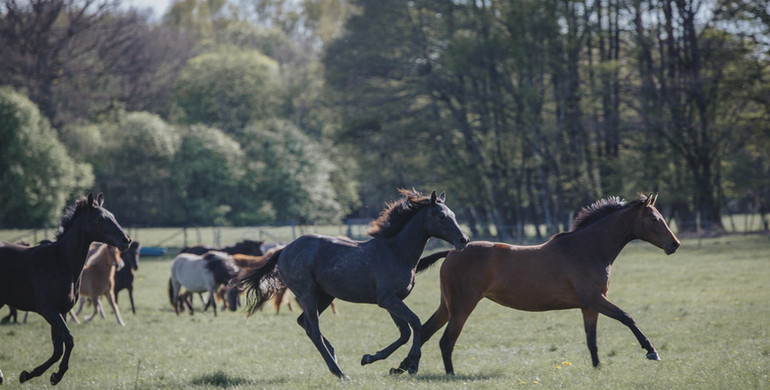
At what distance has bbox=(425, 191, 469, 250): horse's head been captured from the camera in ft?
30.6

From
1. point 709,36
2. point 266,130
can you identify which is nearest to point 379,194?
point 266,130

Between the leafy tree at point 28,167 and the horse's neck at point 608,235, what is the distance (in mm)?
40868

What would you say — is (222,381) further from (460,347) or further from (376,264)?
(460,347)

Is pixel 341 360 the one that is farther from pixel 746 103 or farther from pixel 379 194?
pixel 379 194

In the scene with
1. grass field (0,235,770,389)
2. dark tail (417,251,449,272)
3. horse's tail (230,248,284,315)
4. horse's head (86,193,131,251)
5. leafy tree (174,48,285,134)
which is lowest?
grass field (0,235,770,389)

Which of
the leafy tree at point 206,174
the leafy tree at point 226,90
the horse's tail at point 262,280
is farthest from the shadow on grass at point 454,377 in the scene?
the leafy tree at point 226,90

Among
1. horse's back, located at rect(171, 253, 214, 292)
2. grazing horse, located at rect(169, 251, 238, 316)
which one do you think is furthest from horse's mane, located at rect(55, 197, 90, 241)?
horse's back, located at rect(171, 253, 214, 292)

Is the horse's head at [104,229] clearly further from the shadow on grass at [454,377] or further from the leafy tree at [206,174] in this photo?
the leafy tree at [206,174]

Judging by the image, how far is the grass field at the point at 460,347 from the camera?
28.9ft

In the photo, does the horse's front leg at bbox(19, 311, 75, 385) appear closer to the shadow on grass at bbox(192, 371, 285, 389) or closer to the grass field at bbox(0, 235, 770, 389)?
the grass field at bbox(0, 235, 770, 389)

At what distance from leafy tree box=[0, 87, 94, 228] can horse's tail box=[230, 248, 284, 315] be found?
3794cm

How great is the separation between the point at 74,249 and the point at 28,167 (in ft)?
128

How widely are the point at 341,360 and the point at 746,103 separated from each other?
34621 millimetres

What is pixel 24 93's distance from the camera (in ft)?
158
